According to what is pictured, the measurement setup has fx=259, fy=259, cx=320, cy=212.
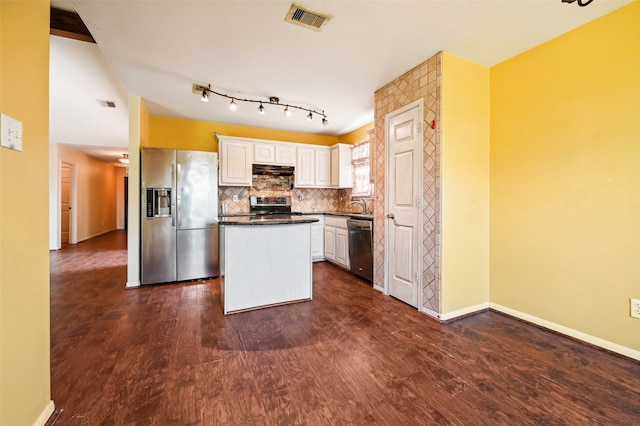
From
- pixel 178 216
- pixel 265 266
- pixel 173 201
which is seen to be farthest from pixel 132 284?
pixel 265 266

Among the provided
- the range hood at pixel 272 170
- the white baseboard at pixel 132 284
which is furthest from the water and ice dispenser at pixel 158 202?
the range hood at pixel 272 170

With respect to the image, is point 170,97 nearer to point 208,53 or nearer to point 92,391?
point 208,53

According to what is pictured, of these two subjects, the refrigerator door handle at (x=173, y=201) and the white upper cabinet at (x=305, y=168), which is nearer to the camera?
the refrigerator door handle at (x=173, y=201)

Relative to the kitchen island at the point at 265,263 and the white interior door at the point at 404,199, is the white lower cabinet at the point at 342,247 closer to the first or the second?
the white interior door at the point at 404,199

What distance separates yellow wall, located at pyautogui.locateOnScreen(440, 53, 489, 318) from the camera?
2.53 metres

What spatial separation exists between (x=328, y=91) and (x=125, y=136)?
526cm

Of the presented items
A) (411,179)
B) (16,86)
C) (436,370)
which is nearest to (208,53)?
(16,86)

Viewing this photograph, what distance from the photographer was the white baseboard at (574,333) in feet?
6.22

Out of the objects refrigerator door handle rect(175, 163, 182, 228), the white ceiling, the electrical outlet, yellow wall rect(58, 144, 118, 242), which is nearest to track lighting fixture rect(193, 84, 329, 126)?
the white ceiling

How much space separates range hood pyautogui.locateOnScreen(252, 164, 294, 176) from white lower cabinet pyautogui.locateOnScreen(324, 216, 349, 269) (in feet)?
3.82

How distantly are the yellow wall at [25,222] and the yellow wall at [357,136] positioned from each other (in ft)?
13.2

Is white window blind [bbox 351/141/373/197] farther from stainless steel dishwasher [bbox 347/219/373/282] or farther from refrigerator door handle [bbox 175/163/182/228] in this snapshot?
refrigerator door handle [bbox 175/163/182/228]

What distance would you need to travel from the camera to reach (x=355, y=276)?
4.05m

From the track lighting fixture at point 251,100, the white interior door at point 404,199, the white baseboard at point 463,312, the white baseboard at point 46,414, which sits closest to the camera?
the white baseboard at point 46,414
